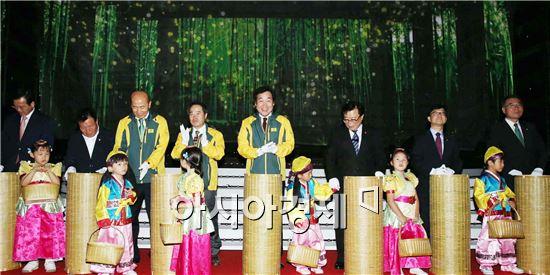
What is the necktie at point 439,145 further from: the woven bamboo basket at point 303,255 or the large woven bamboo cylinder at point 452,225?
the woven bamboo basket at point 303,255

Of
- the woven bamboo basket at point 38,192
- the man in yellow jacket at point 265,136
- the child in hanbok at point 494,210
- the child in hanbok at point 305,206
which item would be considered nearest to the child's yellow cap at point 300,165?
the child in hanbok at point 305,206

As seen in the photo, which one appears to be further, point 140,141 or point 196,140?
point 140,141

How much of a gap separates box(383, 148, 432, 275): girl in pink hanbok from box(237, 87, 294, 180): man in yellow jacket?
2.78 ft

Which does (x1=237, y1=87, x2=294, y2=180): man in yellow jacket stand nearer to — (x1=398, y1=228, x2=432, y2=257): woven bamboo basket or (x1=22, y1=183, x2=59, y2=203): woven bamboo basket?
(x1=398, y1=228, x2=432, y2=257): woven bamboo basket

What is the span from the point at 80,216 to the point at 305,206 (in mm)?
1721

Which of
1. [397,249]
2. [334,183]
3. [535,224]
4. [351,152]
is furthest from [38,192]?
[535,224]

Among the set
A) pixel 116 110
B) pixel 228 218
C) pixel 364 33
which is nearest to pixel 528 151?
pixel 228 218

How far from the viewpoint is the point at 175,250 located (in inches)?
154

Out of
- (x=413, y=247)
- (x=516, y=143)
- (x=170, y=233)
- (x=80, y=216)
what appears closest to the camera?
(x=170, y=233)

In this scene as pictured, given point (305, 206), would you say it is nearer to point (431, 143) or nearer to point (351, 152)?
point (351, 152)

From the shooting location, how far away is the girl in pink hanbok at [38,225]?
13.7 feet

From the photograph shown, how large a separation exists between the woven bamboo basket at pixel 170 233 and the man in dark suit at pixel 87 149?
1147 mm

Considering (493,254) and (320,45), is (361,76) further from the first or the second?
(493,254)

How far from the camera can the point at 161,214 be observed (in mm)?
3924
